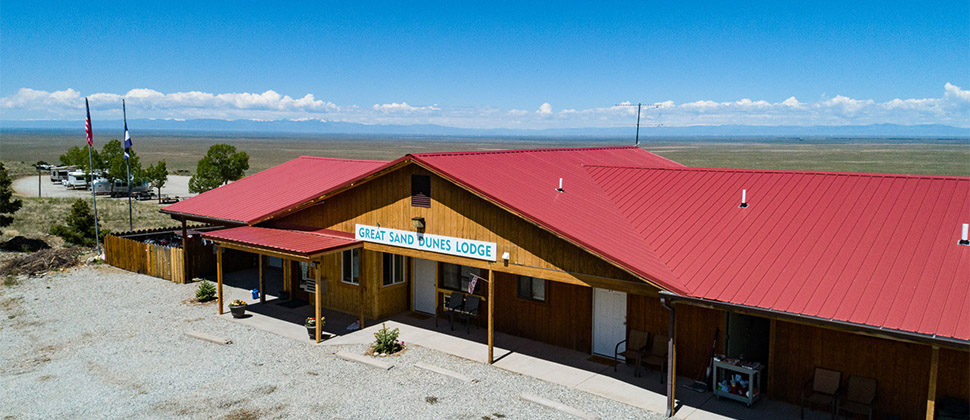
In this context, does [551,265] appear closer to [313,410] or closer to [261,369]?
[313,410]

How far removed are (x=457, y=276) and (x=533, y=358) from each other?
3710 millimetres

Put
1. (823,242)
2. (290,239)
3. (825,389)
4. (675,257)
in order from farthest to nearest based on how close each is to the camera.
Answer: (290,239)
(675,257)
(823,242)
(825,389)

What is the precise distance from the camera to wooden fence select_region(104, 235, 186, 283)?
909 inches

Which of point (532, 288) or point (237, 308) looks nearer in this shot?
point (532, 288)

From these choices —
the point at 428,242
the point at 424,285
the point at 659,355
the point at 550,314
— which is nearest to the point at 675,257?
the point at 659,355

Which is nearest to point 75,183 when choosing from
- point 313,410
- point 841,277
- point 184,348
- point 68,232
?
point 68,232

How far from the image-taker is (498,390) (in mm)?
13164

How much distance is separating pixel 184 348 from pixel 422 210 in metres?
6.68

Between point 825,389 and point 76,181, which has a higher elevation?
point 76,181

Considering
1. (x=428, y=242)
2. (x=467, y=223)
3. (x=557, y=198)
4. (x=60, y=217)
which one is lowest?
(x=60, y=217)

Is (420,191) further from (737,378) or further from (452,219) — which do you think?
(737,378)

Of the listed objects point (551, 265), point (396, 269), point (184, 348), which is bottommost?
point (184, 348)

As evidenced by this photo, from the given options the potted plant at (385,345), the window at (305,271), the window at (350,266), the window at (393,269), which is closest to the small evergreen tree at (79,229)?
the window at (305,271)

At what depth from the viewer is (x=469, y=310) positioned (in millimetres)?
17078
